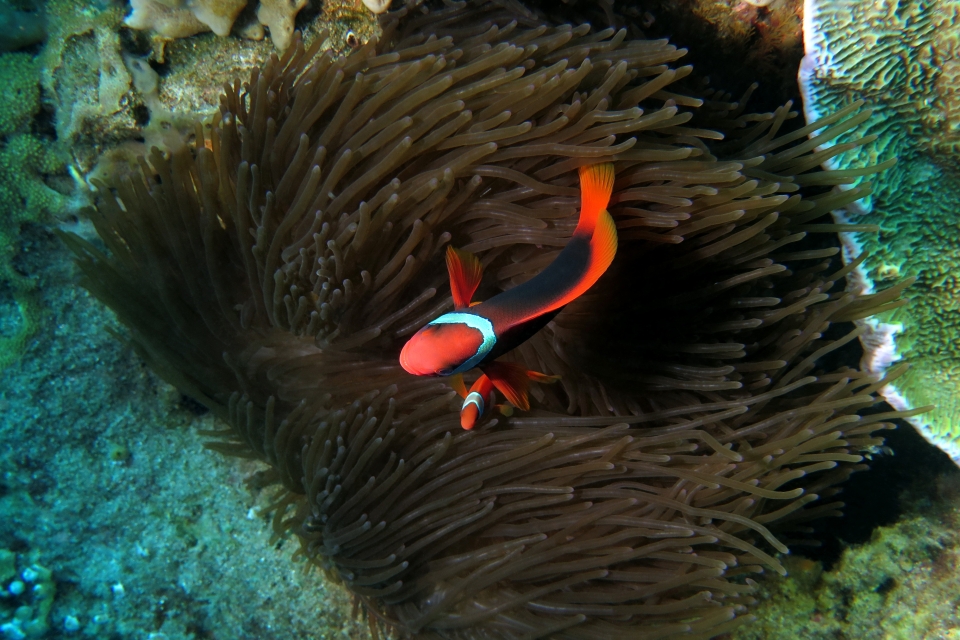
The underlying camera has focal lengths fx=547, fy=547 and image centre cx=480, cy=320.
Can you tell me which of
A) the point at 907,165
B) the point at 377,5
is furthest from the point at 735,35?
the point at 377,5

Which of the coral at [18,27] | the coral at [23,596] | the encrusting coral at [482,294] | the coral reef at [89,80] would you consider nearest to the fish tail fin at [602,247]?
the encrusting coral at [482,294]

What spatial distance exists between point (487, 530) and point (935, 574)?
1.94m

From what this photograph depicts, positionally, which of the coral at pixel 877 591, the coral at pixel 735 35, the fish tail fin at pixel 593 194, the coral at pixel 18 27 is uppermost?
the coral at pixel 18 27

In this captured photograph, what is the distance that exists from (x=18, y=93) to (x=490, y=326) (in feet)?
9.87

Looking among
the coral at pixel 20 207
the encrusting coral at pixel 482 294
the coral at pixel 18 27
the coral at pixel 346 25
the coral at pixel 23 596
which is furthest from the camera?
the coral at pixel 18 27

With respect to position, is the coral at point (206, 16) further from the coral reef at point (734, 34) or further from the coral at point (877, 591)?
the coral at point (877, 591)

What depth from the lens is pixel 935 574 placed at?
2.30 meters

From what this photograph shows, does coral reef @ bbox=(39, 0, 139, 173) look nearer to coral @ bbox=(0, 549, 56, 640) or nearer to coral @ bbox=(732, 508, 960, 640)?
coral @ bbox=(0, 549, 56, 640)

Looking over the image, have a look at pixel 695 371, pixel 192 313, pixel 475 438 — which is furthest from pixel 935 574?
pixel 192 313

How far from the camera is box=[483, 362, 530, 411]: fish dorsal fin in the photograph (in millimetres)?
1557

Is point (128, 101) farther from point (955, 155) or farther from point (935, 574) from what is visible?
point (935, 574)

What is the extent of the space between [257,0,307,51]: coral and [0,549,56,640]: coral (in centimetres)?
251

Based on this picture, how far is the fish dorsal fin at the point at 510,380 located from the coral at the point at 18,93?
2860mm

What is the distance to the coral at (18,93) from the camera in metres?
2.75
